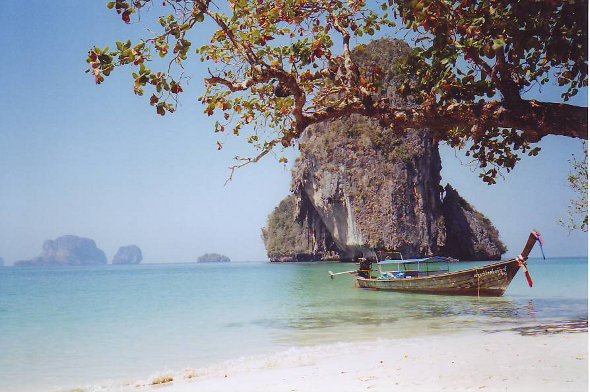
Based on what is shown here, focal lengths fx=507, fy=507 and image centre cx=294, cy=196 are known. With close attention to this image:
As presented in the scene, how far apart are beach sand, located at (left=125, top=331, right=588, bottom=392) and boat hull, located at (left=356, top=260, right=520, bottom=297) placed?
709cm

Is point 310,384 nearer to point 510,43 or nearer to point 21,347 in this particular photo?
point 510,43

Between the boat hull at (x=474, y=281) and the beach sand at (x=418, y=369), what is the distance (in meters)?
7.09

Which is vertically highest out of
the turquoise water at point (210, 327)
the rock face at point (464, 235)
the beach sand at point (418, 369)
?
the rock face at point (464, 235)

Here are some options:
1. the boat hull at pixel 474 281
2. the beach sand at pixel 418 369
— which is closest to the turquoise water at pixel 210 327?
the boat hull at pixel 474 281

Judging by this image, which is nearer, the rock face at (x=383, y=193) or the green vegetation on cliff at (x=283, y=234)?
the rock face at (x=383, y=193)

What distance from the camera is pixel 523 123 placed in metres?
4.79

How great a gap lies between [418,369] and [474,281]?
9.87 metres

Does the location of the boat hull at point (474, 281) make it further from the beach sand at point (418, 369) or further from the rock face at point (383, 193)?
the rock face at point (383, 193)

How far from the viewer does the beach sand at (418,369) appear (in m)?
3.84

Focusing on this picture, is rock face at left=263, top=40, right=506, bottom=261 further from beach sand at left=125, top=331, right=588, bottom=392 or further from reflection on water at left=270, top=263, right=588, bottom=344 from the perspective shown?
beach sand at left=125, top=331, right=588, bottom=392

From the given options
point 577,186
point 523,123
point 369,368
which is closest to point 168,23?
point 523,123

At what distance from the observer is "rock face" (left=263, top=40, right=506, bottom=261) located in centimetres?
4694

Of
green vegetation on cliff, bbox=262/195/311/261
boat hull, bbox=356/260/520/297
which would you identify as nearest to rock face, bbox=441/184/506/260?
green vegetation on cliff, bbox=262/195/311/261

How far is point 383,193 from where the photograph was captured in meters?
47.5
